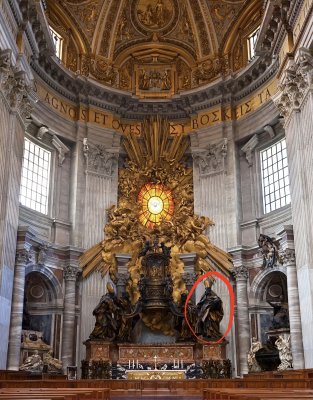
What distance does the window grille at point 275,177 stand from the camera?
61.7 feet

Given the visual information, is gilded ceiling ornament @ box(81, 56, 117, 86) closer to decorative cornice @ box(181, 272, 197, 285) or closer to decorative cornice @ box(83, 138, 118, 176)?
decorative cornice @ box(83, 138, 118, 176)

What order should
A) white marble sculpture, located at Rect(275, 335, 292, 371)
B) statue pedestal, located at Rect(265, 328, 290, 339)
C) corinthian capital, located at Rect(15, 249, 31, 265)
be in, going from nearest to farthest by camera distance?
white marble sculpture, located at Rect(275, 335, 292, 371), statue pedestal, located at Rect(265, 328, 290, 339), corinthian capital, located at Rect(15, 249, 31, 265)

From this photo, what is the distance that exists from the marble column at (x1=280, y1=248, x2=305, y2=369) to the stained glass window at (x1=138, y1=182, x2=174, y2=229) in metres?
6.87

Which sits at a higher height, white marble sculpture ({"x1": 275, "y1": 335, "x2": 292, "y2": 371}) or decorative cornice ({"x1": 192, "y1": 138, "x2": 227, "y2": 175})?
decorative cornice ({"x1": 192, "y1": 138, "x2": 227, "y2": 175})

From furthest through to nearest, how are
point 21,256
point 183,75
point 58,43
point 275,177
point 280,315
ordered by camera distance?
point 183,75 < point 58,43 < point 275,177 < point 280,315 < point 21,256

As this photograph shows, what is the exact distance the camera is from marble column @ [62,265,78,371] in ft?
58.2

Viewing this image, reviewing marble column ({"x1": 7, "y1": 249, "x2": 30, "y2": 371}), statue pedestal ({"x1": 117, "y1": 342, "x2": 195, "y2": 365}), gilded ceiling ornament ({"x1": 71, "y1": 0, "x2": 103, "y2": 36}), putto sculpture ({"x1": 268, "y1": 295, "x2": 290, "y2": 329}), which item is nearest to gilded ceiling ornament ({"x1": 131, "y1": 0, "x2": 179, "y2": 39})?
gilded ceiling ornament ({"x1": 71, "y1": 0, "x2": 103, "y2": 36})

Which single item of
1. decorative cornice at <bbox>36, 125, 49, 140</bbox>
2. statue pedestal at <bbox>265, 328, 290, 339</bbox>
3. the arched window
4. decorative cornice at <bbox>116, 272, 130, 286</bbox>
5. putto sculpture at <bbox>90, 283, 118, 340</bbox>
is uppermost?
the arched window

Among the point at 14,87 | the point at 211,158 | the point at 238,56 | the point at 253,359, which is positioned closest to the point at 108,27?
the point at 238,56

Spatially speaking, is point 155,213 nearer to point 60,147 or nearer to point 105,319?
point 60,147

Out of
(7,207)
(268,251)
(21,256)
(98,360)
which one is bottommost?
(98,360)

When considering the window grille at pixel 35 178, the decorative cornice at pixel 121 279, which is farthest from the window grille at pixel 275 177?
the window grille at pixel 35 178

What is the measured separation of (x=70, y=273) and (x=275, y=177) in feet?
27.3

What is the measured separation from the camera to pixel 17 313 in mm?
15688
